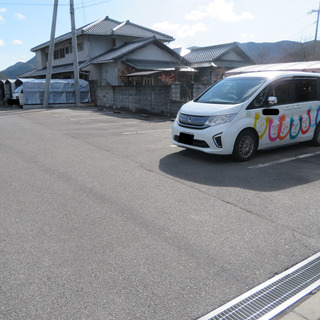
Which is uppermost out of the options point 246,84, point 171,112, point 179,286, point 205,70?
point 205,70

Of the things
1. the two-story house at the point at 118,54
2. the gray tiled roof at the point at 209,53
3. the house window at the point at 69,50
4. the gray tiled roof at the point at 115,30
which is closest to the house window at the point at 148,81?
the two-story house at the point at 118,54

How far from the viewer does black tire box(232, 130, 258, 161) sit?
563cm

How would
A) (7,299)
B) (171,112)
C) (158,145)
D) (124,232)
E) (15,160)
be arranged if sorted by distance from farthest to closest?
(171,112), (158,145), (15,160), (124,232), (7,299)

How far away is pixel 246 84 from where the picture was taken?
6125 millimetres

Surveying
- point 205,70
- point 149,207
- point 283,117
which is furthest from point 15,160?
point 205,70

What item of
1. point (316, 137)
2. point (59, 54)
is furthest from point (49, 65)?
point (316, 137)

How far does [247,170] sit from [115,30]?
953 inches

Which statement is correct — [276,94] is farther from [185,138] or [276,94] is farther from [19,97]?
[19,97]

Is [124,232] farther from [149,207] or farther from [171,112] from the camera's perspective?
[171,112]

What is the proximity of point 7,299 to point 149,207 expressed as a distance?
1.90 meters

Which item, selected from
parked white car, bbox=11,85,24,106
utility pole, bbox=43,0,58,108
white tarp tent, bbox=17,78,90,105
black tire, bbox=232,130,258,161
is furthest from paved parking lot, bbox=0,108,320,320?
white tarp tent, bbox=17,78,90,105

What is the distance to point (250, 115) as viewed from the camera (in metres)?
5.66

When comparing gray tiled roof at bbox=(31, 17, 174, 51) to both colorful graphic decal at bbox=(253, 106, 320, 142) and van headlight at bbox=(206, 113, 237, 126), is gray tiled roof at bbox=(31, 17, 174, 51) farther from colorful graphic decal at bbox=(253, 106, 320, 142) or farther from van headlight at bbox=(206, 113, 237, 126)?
van headlight at bbox=(206, 113, 237, 126)

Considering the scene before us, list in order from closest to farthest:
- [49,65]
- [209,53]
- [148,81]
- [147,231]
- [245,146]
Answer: [147,231]
[245,146]
[49,65]
[148,81]
[209,53]
